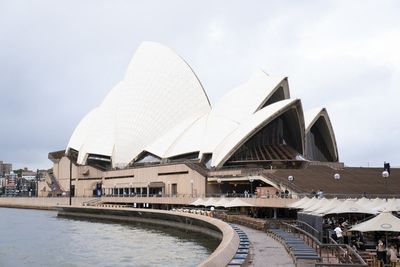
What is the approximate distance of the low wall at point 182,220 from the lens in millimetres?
13407

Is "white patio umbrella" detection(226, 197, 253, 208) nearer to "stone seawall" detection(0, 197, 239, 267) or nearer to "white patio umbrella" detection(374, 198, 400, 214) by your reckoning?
"stone seawall" detection(0, 197, 239, 267)

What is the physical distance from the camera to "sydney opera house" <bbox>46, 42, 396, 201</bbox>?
5106cm

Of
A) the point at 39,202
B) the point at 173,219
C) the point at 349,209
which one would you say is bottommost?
the point at 173,219

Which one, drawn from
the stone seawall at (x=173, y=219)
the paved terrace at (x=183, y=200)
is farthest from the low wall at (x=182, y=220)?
the paved terrace at (x=183, y=200)

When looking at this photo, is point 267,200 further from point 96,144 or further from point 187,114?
point 96,144

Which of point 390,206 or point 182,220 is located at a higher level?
point 390,206

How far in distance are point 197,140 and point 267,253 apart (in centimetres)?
4262

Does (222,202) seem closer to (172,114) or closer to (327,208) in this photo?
(327,208)

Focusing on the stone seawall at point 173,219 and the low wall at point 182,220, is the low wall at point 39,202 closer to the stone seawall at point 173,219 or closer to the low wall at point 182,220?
the stone seawall at point 173,219

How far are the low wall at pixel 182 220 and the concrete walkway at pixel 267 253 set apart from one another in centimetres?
63

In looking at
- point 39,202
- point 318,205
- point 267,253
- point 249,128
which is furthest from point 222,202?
point 39,202

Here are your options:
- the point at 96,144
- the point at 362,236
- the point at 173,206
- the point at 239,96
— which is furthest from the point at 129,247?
the point at 96,144

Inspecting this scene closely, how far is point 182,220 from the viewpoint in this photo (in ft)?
120

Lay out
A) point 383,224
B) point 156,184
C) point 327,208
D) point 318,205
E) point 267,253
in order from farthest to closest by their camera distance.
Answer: point 156,184 < point 318,205 < point 327,208 < point 267,253 < point 383,224
